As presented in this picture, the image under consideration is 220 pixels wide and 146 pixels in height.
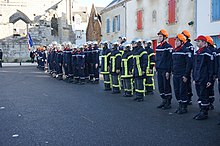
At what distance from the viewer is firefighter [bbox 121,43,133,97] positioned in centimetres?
1059

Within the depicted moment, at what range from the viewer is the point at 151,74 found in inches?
442

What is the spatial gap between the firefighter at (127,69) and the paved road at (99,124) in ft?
1.64

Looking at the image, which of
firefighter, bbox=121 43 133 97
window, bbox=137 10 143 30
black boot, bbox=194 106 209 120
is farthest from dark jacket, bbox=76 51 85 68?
window, bbox=137 10 143 30

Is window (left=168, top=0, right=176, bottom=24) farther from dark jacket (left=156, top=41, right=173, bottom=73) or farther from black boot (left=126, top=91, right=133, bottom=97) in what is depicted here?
dark jacket (left=156, top=41, right=173, bottom=73)

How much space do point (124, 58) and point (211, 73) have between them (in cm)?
399

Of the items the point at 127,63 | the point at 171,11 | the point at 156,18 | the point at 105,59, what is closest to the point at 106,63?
the point at 105,59

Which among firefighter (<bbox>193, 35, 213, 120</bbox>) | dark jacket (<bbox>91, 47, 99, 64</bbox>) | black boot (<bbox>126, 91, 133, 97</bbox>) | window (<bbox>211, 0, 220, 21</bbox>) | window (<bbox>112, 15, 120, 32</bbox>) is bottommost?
black boot (<bbox>126, 91, 133, 97</bbox>)

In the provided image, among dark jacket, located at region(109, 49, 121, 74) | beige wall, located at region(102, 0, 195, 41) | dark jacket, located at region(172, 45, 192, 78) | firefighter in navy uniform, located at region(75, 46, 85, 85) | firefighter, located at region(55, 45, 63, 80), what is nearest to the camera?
dark jacket, located at region(172, 45, 192, 78)

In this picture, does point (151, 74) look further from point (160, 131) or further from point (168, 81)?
point (160, 131)

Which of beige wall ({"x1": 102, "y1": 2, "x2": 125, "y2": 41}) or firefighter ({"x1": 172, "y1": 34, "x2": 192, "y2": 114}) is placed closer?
firefighter ({"x1": 172, "y1": 34, "x2": 192, "y2": 114})

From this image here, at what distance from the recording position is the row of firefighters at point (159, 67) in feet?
23.6

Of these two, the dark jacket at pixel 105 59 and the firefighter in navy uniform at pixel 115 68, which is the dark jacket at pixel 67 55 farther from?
the firefighter in navy uniform at pixel 115 68

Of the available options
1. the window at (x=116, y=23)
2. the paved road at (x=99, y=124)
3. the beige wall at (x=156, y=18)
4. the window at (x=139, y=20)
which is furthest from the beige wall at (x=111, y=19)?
the paved road at (x=99, y=124)

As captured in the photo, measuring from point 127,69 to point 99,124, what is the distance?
13.5 feet
